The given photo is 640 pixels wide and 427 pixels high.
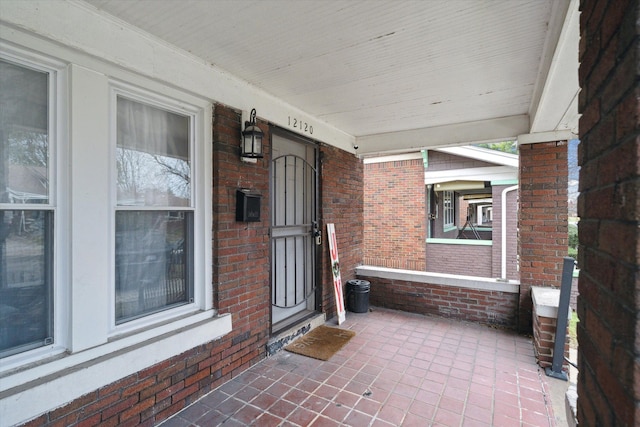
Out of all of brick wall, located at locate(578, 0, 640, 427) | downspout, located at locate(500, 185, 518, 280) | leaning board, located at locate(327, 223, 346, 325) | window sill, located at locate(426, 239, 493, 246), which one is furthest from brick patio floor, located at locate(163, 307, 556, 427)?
window sill, located at locate(426, 239, 493, 246)

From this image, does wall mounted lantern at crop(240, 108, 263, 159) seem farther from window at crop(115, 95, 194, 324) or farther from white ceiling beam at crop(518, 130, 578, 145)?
white ceiling beam at crop(518, 130, 578, 145)

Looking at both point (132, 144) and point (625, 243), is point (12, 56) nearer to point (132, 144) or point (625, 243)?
point (132, 144)

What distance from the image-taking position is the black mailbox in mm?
3006

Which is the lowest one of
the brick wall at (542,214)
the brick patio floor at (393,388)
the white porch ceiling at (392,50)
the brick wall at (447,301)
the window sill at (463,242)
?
the brick patio floor at (393,388)

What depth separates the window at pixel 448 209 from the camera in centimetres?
1134

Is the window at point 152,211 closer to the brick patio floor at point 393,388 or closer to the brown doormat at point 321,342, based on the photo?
the brick patio floor at point 393,388

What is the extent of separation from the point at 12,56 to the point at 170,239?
1.45 meters

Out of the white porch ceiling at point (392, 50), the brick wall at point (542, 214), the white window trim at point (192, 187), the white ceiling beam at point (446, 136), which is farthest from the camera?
the white ceiling beam at point (446, 136)

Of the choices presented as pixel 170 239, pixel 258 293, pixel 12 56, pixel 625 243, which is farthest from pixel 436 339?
pixel 12 56

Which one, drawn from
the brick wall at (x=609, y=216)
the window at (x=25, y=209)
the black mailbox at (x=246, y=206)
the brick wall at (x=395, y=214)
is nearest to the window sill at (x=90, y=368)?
the window at (x=25, y=209)

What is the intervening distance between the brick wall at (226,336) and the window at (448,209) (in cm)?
916

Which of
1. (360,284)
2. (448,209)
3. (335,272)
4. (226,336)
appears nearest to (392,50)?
(226,336)

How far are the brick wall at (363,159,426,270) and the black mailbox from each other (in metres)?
6.14

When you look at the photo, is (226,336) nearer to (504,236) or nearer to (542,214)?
(542,214)
